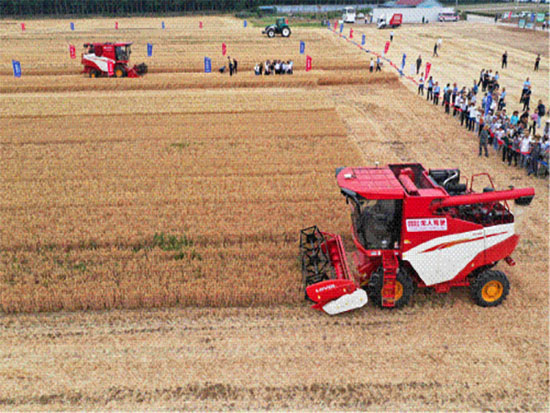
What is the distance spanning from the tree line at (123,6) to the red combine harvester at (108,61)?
54118mm

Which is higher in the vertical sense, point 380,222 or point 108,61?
point 108,61

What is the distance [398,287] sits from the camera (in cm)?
1022

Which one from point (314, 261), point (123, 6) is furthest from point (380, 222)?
point (123, 6)

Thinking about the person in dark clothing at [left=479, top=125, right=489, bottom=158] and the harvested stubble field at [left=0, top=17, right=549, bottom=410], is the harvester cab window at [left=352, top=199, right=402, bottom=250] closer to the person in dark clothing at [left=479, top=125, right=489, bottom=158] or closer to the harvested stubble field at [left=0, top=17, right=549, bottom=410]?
the harvested stubble field at [left=0, top=17, right=549, bottom=410]

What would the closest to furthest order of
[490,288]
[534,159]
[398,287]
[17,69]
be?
[398,287] < [490,288] < [534,159] < [17,69]

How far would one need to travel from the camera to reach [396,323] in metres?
10.1

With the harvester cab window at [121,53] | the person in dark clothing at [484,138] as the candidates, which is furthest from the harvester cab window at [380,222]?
the harvester cab window at [121,53]

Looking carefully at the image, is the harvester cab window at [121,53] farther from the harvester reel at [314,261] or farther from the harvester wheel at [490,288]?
the harvester wheel at [490,288]

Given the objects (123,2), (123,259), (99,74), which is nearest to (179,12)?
(123,2)

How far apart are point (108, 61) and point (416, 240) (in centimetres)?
2796

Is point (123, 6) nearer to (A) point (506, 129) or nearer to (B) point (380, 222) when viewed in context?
(A) point (506, 129)

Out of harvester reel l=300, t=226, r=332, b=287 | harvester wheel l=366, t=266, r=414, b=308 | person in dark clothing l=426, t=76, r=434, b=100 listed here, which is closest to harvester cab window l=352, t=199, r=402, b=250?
harvester wheel l=366, t=266, r=414, b=308

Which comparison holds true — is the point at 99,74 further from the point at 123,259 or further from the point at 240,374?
the point at 240,374

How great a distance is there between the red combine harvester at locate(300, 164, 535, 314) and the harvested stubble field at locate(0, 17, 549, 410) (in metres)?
0.52
